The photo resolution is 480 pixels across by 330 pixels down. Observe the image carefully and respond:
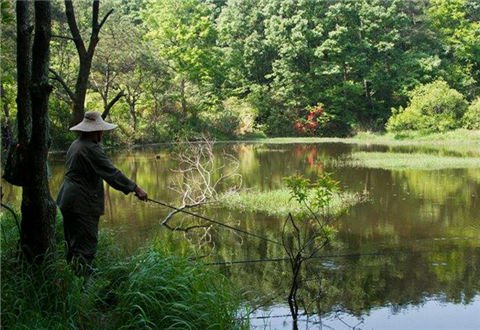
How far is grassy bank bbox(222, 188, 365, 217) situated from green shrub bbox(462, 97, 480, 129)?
20690 mm

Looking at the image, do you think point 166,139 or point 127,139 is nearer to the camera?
point 127,139

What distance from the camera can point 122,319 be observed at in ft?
12.0

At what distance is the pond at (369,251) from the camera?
5772mm

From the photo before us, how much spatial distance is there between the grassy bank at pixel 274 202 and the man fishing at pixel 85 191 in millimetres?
6713

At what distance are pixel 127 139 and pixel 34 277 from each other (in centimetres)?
2596

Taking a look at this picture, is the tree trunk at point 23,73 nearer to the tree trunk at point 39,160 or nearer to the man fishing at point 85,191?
the tree trunk at point 39,160

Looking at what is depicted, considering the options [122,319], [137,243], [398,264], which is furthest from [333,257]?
[122,319]

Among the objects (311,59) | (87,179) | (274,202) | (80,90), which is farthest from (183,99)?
(87,179)

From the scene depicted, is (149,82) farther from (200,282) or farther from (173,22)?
(200,282)

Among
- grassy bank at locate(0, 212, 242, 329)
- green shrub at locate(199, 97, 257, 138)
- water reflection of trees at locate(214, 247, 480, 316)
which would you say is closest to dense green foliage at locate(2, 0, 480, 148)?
green shrub at locate(199, 97, 257, 138)

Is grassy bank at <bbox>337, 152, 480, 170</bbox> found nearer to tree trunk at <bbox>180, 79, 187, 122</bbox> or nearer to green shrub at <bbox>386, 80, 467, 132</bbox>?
green shrub at <bbox>386, 80, 467, 132</bbox>

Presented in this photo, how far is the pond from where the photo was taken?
5.77 m

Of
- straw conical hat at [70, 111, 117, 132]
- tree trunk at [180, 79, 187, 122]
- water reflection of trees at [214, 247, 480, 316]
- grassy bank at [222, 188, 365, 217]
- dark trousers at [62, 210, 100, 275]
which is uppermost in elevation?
tree trunk at [180, 79, 187, 122]

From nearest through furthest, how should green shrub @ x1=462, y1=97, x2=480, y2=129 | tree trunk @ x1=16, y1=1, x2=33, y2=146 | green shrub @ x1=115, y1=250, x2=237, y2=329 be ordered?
green shrub @ x1=115, y1=250, x2=237, y2=329, tree trunk @ x1=16, y1=1, x2=33, y2=146, green shrub @ x1=462, y1=97, x2=480, y2=129
